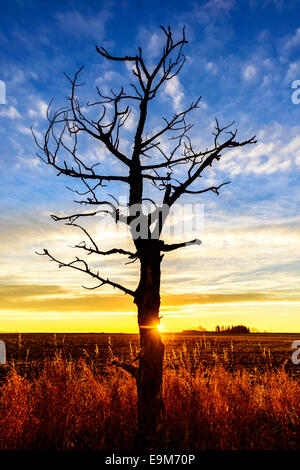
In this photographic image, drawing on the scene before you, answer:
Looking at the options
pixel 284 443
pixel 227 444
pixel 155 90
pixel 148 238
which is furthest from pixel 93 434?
pixel 155 90

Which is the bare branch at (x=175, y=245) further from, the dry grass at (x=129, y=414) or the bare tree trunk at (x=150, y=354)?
the dry grass at (x=129, y=414)

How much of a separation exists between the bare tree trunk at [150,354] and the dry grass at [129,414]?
1.13 metres

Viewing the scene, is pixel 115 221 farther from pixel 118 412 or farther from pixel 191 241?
pixel 118 412

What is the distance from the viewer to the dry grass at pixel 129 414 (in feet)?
21.0

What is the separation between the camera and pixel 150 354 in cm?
512

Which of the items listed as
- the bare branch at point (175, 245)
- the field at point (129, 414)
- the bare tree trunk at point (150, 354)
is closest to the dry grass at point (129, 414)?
the field at point (129, 414)

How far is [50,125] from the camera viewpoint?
601 cm

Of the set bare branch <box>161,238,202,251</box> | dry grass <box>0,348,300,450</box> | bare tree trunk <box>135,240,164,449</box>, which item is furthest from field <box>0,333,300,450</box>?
bare branch <box>161,238,202,251</box>

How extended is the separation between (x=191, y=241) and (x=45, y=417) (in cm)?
430

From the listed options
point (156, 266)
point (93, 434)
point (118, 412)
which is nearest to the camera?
point (156, 266)

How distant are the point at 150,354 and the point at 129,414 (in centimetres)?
280

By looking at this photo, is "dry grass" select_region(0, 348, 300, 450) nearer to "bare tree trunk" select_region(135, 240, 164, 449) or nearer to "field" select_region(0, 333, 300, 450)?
"field" select_region(0, 333, 300, 450)

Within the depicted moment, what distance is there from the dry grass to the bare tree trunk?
1.13 metres
